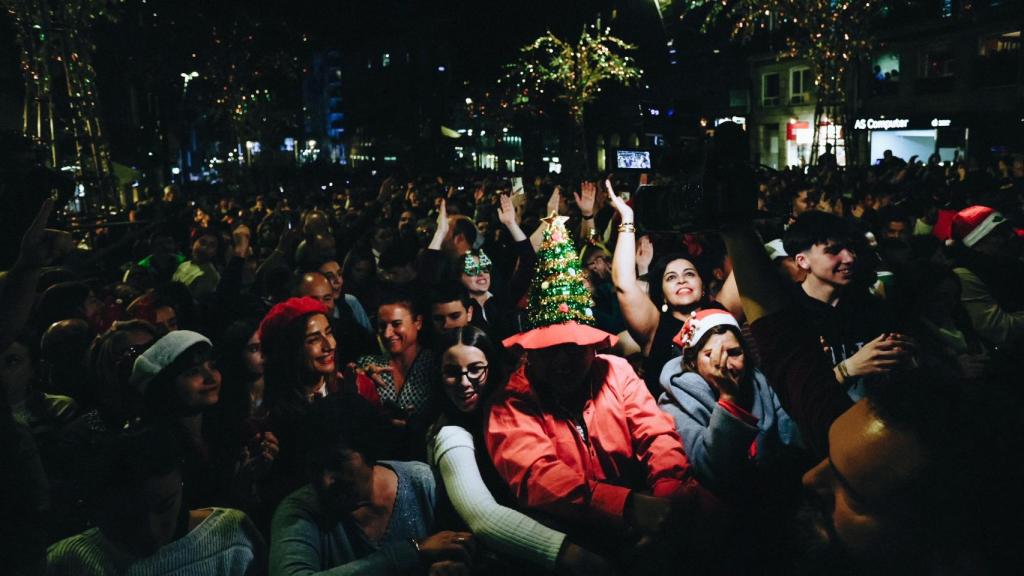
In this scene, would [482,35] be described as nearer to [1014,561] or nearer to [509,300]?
[509,300]

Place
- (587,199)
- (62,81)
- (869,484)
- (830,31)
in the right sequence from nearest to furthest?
(869,484) → (587,199) → (62,81) → (830,31)

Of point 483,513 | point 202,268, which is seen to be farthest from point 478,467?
point 202,268

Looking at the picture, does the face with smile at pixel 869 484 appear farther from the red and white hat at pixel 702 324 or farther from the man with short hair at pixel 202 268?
the man with short hair at pixel 202 268

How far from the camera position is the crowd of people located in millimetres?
1409

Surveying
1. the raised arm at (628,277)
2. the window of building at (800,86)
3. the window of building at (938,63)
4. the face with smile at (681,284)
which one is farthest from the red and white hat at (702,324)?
the window of building at (800,86)

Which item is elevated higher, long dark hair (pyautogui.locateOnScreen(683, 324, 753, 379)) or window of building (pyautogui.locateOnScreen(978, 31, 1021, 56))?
window of building (pyautogui.locateOnScreen(978, 31, 1021, 56))

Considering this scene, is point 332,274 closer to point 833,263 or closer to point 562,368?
point 562,368

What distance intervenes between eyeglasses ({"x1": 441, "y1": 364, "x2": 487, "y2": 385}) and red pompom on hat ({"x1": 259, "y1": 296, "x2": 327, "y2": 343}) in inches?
48.8

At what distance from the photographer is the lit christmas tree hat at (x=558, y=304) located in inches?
142

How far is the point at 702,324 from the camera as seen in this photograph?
3.63 meters

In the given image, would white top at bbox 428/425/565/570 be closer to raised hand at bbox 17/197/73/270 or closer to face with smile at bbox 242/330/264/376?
face with smile at bbox 242/330/264/376

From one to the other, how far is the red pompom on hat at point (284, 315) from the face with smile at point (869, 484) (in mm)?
3726

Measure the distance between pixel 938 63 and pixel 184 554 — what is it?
119 ft

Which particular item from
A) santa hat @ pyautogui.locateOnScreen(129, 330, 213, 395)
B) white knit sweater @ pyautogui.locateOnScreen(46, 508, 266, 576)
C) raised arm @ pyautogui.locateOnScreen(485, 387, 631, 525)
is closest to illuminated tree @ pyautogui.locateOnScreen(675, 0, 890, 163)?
santa hat @ pyautogui.locateOnScreen(129, 330, 213, 395)
